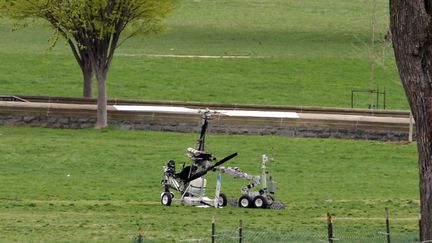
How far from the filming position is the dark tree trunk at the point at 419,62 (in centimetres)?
1609

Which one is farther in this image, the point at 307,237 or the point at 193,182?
the point at 193,182

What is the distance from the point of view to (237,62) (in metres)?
64.6

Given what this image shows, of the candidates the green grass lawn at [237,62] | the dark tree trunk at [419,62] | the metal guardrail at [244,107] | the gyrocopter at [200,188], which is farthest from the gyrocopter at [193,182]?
the green grass lawn at [237,62]

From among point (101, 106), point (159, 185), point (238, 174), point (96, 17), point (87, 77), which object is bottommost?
point (159, 185)

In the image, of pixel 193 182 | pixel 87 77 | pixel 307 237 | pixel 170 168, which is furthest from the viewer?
pixel 87 77

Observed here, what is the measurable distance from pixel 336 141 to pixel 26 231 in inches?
829

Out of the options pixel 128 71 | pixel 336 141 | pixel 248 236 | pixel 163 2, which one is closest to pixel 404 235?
pixel 248 236

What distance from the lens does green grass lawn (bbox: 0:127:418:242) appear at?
24.4 metres

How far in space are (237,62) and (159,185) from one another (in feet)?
103

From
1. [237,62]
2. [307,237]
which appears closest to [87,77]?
[237,62]

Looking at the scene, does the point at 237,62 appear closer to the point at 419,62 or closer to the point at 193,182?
the point at 193,182

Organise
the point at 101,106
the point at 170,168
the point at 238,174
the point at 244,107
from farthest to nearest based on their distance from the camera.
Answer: the point at 244,107 < the point at 101,106 < the point at 170,168 < the point at 238,174

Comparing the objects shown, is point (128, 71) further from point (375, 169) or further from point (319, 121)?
point (375, 169)

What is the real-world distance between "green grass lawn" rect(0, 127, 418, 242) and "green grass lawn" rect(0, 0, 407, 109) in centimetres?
931
